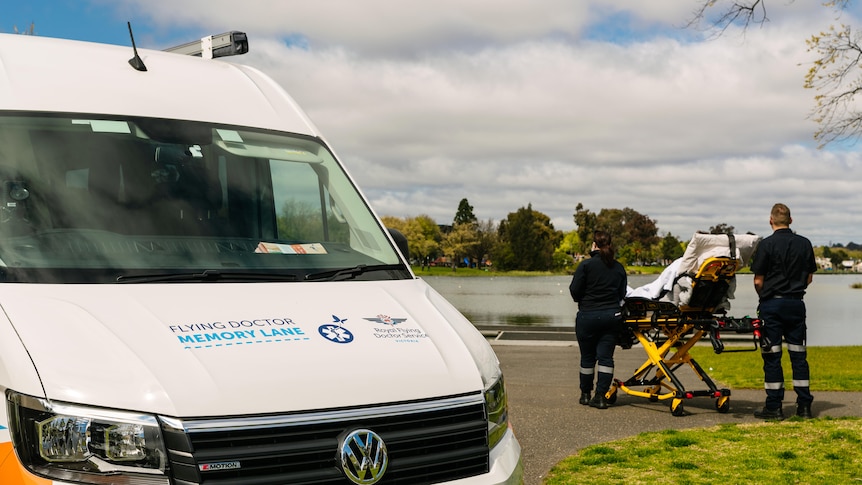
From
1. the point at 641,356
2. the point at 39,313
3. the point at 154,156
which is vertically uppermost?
the point at 154,156

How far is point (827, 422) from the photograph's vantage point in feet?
30.3

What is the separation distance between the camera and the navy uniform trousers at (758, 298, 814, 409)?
9734 mm

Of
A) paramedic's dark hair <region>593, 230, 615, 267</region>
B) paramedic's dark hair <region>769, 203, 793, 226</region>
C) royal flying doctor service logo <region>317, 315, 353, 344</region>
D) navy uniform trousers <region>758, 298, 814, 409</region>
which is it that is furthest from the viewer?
paramedic's dark hair <region>593, 230, 615, 267</region>

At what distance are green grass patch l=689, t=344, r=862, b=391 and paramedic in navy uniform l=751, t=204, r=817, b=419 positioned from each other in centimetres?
262

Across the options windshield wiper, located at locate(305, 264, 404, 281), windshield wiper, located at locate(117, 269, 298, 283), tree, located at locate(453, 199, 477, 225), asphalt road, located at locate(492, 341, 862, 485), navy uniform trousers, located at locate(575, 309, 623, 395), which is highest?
tree, located at locate(453, 199, 477, 225)

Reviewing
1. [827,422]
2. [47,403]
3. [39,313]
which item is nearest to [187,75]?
[39,313]

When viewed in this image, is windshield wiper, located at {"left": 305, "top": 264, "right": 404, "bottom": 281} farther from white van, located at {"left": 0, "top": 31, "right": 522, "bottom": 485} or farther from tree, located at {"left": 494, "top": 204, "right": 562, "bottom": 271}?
tree, located at {"left": 494, "top": 204, "right": 562, "bottom": 271}

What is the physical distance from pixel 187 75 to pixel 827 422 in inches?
286

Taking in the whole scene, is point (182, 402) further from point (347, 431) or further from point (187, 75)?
point (187, 75)

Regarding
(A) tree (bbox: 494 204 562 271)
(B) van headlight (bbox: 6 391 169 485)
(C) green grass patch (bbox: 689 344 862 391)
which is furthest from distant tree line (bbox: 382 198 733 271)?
(B) van headlight (bbox: 6 391 169 485)

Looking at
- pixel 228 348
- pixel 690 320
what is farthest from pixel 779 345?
pixel 228 348

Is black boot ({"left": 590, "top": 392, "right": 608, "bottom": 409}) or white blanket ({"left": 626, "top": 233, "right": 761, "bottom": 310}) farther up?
white blanket ({"left": 626, "top": 233, "right": 761, "bottom": 310})

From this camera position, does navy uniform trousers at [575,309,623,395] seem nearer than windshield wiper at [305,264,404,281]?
No

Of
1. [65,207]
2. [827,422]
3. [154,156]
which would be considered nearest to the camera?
[65,207]
